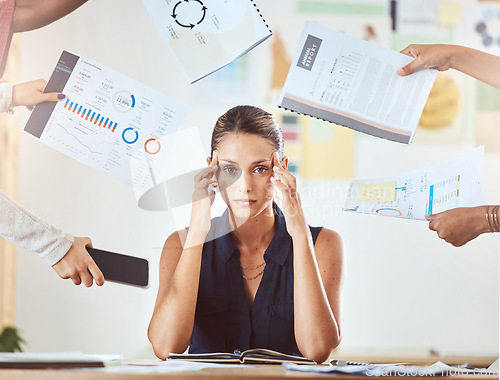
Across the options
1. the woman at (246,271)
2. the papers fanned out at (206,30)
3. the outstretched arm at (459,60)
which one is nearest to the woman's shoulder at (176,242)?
the woman at (246,271)

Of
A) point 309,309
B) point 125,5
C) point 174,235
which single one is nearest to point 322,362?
point 309,309

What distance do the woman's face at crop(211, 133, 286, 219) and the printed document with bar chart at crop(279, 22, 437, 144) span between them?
0.11m

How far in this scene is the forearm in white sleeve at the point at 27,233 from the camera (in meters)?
1.14

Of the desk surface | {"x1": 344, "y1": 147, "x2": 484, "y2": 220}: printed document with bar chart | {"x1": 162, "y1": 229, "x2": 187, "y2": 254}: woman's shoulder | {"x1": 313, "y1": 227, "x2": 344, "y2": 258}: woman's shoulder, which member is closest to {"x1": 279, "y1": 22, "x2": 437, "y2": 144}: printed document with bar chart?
{"x1": 344, "y1": 147, "x2": 484, "y2": 220}: printed document with bar chart

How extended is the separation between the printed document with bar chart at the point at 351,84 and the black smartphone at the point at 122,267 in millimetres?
465

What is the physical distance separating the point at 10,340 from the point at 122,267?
30cm

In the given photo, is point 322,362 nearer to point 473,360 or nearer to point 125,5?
point 473,360

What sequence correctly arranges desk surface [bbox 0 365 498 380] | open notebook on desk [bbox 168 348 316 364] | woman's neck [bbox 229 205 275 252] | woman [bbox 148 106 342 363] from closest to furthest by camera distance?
desk surface [bbox 0 365 498 380]
open notebook on desk [bbox 168 348 316 364]
woman [bbox 148 106 342 363]
woman's neck [bbox 229 205 275 252]

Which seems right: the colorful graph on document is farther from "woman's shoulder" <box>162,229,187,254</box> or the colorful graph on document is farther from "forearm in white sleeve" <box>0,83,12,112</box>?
"woman's shoulder" <box>162,229,187,254</box>

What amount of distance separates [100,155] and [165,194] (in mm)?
162

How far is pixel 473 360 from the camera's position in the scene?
49.6 inches

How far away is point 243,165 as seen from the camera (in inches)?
48.6

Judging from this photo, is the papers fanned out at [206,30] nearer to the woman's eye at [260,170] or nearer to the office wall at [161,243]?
the office wall at [161,243]

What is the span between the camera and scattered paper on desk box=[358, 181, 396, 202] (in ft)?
4.19
